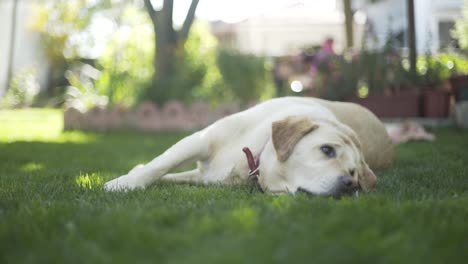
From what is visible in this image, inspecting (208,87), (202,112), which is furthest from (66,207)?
(208,87)

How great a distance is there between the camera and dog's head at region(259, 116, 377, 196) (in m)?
3.09

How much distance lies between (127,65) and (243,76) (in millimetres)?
2901

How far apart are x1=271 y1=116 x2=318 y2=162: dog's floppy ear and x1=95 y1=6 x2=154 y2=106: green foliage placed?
296 inches

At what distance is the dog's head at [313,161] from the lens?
3088 mm

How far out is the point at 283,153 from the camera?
3.27m

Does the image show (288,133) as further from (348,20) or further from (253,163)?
(348,20)

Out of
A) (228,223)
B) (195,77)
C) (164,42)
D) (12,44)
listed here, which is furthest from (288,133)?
(12,44)

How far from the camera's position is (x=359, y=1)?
80.8 ft

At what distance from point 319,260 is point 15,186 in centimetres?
240

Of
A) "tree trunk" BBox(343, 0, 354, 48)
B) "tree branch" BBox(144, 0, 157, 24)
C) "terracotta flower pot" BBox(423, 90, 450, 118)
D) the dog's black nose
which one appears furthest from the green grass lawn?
"tree trunk" BBox(343, 0, 354, 48)

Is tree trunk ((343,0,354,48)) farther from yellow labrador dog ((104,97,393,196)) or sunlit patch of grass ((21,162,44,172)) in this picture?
sunlit patch of grass ((21,162,44,172))

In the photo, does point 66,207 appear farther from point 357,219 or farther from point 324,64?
point 324,64

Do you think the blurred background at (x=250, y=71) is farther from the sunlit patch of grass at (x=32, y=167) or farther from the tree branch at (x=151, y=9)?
the sunlit patch of grass at (x=32, y=167)

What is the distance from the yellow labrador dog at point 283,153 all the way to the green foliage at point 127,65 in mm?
6712
